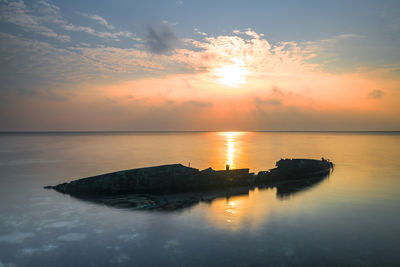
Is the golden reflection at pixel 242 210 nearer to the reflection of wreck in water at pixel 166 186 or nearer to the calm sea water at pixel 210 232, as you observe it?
the calm sea water at pixel 210 232

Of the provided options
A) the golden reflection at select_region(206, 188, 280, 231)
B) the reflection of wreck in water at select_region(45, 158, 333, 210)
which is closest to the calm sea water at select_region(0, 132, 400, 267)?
the golden reflection at select_region(206, 188, 280, 231)

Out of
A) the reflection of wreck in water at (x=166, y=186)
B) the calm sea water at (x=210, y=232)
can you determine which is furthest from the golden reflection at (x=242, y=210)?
the reflection of wreck in water at (x=166, y=186)

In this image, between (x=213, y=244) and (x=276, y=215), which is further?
(x=276, y=215)

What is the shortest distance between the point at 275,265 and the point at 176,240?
6.94 meters

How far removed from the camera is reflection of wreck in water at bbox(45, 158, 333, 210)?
26.6 m

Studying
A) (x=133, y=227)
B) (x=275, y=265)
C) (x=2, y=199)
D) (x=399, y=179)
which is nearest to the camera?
(x=275, y=265)

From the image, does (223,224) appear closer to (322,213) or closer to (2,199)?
(322,213)

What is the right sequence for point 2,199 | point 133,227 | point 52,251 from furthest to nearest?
point 2,199 → point 133,227 → point 52,251

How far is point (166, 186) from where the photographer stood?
31.6 m

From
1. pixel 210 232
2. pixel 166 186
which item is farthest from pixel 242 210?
pixel 166 186

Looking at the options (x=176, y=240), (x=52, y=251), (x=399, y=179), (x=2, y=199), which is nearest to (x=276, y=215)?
(x=176, y=240)

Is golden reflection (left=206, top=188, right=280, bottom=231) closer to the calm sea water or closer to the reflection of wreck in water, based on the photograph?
the calm sea water

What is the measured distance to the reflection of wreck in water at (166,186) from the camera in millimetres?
26553

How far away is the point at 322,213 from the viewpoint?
74.7ft
